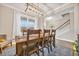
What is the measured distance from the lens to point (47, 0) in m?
1.67

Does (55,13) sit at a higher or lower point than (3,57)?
higher

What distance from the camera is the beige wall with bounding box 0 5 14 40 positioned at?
1.59 meters

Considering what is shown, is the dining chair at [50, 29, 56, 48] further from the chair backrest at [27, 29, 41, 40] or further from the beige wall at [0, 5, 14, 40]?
the beige wall at [0, 5, 14, 40]

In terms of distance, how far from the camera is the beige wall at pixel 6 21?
159 centimetres

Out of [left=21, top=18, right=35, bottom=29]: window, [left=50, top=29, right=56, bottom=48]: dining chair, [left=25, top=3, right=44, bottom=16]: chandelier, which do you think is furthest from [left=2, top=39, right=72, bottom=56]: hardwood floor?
[left=25, top=3, right=44, bottom=16]: chandelier

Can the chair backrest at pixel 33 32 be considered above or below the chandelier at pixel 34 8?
below

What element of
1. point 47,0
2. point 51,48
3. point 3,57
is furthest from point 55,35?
point 3,57

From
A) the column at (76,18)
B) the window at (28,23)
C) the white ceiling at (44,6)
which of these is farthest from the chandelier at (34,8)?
the column at (76,18)

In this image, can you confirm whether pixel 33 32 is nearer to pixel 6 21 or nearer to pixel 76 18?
pixel 6 21

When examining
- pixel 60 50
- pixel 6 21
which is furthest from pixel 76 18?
pixel 6 21

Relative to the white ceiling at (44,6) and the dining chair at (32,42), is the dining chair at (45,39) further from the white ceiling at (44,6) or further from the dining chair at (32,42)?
the white ceiling at (44,6)

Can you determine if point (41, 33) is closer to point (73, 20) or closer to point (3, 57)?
point (73, 20)

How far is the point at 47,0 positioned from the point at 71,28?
2.07ft

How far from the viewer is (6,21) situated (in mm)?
1613
